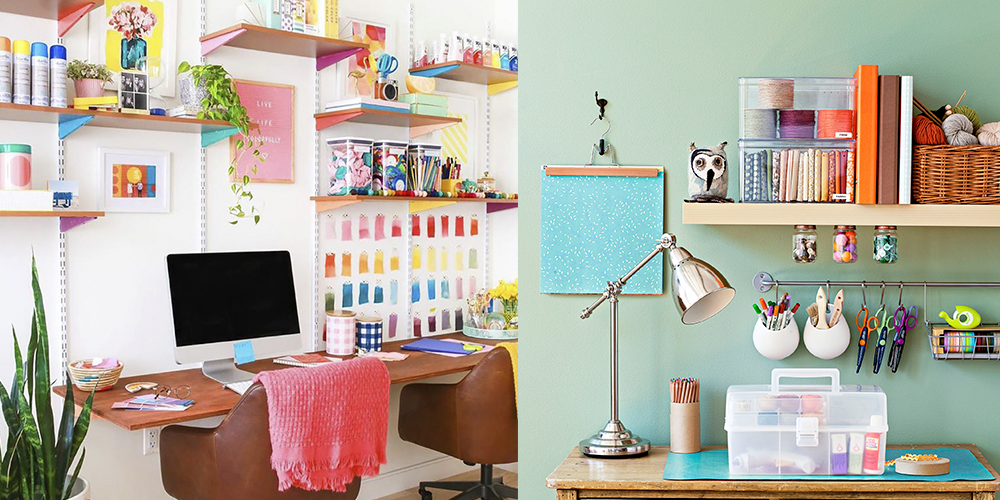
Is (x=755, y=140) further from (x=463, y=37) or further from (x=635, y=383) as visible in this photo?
(x=463, y=37)

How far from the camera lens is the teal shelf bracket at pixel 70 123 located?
2.95 m

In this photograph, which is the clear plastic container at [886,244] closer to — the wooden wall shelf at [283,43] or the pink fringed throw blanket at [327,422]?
the pink fringed throw blanket at [327,422]

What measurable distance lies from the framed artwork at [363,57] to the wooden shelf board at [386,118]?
136 mm

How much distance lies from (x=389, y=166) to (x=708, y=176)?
6.68ft

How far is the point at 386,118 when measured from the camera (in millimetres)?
3900

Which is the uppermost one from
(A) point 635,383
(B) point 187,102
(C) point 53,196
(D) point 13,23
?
(D) point 13,23

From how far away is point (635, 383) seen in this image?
2283 mm

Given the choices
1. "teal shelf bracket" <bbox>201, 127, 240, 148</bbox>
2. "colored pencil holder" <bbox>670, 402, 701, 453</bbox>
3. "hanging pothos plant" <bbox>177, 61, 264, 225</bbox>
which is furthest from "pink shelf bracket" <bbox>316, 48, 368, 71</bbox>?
"colored pencil holder" <bbox>670, 402, 701, 453</bbox>

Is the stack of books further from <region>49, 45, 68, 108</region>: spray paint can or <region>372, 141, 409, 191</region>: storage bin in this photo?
<region>372, 141, 409, 191</region>: storage bin

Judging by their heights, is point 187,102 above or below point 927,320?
above

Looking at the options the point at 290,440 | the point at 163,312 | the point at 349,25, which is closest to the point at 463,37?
the point at 349,25

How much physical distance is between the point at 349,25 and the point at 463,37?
56cm

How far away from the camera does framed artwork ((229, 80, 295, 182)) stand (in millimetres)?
3594

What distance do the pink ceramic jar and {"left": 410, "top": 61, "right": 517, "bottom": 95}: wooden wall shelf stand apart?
183 cm
